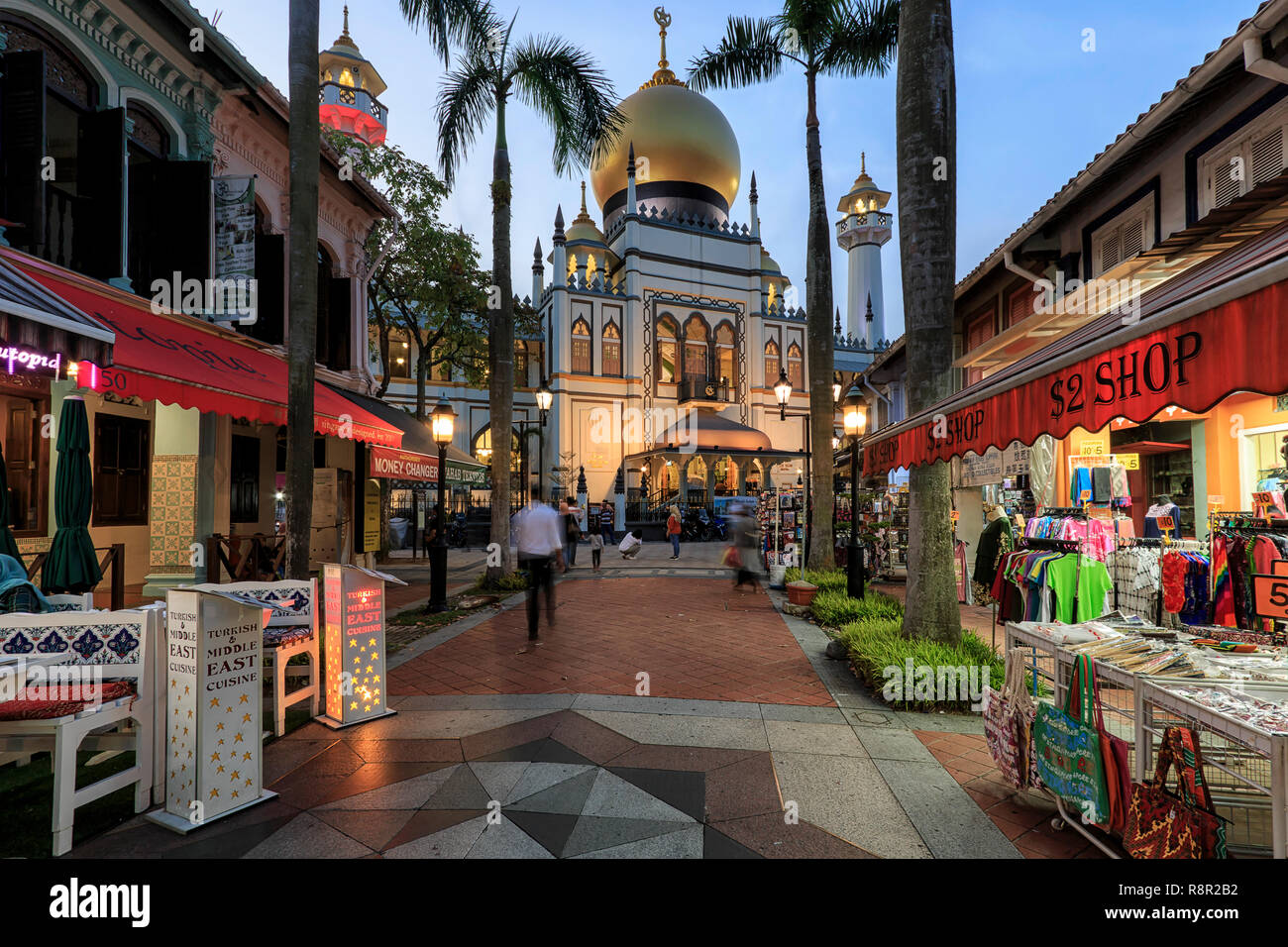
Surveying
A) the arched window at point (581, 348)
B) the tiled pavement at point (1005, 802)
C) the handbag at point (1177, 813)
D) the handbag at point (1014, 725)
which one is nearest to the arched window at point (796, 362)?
the arched window at point (581, 348)

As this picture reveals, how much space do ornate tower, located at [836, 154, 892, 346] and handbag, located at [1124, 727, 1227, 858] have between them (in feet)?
162

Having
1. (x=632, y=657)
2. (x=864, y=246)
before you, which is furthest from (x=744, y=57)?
(x=864, y=246)

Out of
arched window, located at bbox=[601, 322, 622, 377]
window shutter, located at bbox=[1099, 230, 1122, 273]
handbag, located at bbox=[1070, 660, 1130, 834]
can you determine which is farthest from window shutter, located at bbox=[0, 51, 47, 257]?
Answer: arched window, located at bbox=[601, 322, 622, 377]

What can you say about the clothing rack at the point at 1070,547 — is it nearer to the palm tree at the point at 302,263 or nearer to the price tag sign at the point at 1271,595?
the price tag sign at the point at 1271,595

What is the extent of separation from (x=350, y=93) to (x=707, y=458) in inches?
1219

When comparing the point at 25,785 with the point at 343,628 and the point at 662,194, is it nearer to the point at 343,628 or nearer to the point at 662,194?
the point at 343,628

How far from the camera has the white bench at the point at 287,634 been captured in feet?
15.8

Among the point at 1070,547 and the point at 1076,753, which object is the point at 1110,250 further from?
the point at 1076,753

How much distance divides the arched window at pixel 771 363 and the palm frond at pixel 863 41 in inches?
1012

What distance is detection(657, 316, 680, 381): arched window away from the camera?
37.1 m

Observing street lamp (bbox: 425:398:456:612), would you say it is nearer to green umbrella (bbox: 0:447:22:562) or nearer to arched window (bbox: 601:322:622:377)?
green umbrella (bbox: 0:447:22:562)

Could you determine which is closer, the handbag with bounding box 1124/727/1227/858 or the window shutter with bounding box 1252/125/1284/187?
the handbag with bounding box 1124/727/1227/858
